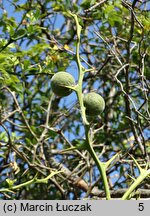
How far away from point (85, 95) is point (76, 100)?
7.00ft

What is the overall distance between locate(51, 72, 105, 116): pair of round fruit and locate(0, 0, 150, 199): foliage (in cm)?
96

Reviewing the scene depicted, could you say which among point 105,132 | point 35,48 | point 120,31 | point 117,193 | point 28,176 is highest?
point 120,31

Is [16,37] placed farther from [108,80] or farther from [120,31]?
[108,80]

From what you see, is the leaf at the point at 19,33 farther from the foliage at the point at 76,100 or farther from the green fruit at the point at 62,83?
the green fruit at the point at 62,83

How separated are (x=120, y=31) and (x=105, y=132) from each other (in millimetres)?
1011

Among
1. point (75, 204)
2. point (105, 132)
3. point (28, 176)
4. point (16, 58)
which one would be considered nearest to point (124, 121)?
point (105, 132)

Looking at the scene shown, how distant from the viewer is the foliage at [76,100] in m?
3.51

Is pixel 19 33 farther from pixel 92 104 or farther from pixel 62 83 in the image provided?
pixel 92 104

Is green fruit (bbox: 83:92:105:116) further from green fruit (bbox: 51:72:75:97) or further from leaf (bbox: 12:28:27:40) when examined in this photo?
leaf (bbox: 12:28:27:40)

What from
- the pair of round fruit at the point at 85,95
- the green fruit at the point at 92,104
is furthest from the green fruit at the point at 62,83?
the green fruit at the point at 92,104

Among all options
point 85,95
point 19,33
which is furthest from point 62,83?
point 19,33

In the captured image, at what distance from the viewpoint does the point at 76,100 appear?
14.1ft

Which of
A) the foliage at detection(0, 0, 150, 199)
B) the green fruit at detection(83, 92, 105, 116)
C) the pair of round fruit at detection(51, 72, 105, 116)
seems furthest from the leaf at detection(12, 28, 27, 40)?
the green fruit at detection(83, 92, 105, 116)

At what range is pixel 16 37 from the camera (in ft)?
11.3
